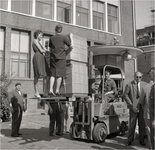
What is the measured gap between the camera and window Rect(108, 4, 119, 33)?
27.9 meters

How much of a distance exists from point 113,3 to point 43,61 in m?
23.4

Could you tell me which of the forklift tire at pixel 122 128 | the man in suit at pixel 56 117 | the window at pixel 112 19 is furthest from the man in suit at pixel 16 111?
the window at pixel 112 19

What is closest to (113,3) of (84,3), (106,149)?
(84,3)

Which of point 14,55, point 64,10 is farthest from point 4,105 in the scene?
point 64,10

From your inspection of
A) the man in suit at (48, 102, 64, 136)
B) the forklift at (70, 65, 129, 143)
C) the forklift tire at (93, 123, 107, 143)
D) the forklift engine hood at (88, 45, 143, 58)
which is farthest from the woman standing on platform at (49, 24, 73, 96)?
the forklift engine hood at (88, 45, 143, 58)

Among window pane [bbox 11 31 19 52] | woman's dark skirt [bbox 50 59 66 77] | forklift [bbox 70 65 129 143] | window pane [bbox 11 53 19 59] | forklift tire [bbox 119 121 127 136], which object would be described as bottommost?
forklift tire [bbox 119 121 127 136]

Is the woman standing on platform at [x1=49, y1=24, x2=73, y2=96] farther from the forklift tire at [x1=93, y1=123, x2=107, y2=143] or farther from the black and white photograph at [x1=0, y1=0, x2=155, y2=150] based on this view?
the forklift tire at [x1=93, y1=123, x2=107, y2=143]

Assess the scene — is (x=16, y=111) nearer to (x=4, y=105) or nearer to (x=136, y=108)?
(x=4, y=105)

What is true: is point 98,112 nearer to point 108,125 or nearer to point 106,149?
point 108,125

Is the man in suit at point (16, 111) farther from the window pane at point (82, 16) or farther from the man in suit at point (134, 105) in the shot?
the window pane at point (82, 16)

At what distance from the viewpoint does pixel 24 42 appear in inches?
856

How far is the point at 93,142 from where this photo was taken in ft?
26.0

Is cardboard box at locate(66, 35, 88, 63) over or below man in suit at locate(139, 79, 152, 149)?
over

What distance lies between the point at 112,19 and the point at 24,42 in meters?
11.8
